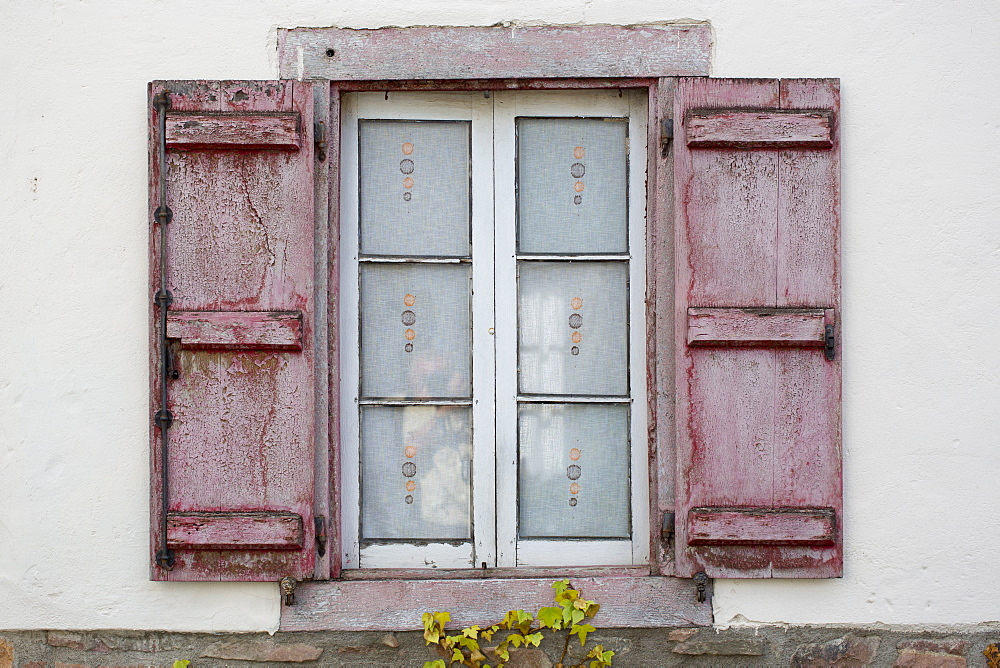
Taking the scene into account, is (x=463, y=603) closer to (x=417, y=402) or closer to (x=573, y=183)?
(x=417, y=402)

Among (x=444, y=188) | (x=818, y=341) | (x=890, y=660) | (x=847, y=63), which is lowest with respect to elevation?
(x=890, y=660)

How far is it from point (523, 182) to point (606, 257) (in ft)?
1.17

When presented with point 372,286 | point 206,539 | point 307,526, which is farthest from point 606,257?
point 206,539

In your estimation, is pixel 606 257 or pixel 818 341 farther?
pixel 606 257

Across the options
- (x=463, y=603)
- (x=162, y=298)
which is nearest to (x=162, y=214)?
(x=162, y=298)

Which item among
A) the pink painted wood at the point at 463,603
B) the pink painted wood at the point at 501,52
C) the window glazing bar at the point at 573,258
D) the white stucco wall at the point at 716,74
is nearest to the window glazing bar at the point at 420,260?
the window glazing bar at the point at 573,258

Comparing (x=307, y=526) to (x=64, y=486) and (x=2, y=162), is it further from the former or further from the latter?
(x=2, y=162)

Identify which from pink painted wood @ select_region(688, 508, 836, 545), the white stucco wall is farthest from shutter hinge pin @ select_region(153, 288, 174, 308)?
pink painted wood @ select_region(688, 508, 836, 545)

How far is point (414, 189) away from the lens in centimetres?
255

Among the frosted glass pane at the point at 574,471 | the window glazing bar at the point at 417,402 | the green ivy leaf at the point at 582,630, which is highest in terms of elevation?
the window glazing bar at the point at 417,402

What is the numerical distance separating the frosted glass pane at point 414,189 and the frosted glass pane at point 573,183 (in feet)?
0.65

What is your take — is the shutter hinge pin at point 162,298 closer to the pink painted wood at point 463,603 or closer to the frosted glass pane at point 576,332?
the pink painted wood at point 463,603

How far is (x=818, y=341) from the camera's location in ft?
7.69

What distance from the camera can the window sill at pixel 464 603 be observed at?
7.88ft
